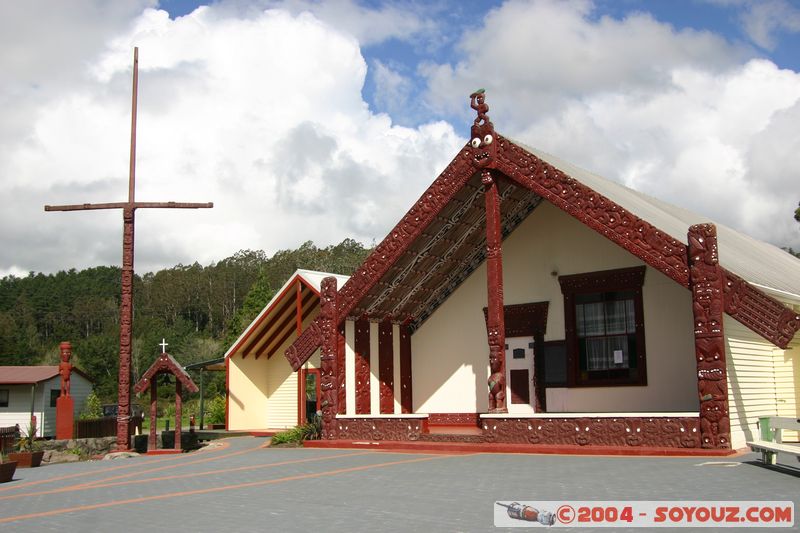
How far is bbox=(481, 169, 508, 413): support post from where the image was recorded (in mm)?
15664

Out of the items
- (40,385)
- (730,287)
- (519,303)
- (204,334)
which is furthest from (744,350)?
(204,334)

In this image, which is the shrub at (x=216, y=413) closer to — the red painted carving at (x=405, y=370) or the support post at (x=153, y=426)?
the support post at (x=153, y=426)

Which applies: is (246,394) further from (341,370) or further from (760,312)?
(760,312)

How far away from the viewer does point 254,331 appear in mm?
26641

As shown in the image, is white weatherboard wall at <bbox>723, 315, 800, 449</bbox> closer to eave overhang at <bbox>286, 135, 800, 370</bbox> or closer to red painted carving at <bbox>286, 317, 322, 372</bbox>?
eave overhang at <bbox>286, 135, 800, 370</bbox>

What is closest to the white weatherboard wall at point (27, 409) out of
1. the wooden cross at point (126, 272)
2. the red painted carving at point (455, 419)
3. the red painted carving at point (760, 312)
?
the wooden cross at point (126, 272)

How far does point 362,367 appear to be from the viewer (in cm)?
1953

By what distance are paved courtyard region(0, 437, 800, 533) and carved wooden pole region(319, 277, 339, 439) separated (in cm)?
342

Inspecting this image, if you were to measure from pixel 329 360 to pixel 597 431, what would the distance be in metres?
6.95

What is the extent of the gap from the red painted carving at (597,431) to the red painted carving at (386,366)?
5343 mm

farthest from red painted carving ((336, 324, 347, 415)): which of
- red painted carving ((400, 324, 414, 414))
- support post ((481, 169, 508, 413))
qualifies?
support post ((481, 169, 508, 413))

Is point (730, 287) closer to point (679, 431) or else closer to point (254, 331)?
point (679, 431)

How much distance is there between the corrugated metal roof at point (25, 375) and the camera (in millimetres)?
31844

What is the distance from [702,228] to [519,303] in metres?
6.72
